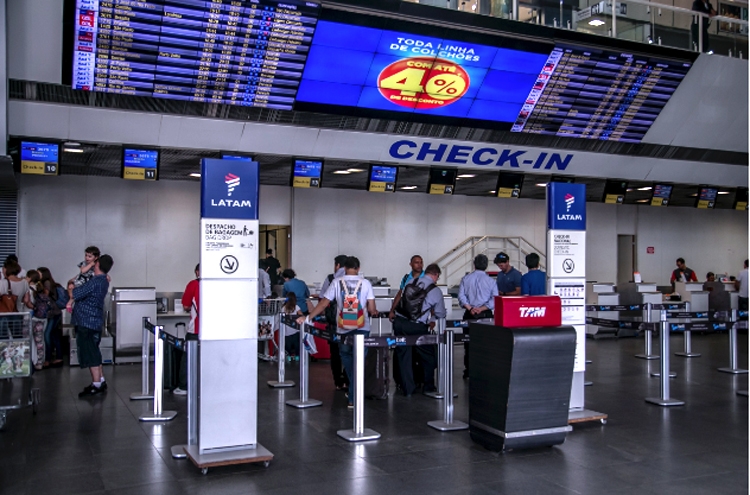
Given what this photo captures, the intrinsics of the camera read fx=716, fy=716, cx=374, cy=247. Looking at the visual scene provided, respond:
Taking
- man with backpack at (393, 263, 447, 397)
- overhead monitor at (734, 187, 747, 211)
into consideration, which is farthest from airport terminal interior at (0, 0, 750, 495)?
overhead monitor at (734, 187, 747, 211)

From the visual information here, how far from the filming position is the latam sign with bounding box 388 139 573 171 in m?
11.4

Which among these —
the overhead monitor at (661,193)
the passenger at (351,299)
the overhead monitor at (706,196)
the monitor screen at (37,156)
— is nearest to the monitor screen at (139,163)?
the monitor screen at (37,156)

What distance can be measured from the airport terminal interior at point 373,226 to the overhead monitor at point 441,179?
34 millimetres

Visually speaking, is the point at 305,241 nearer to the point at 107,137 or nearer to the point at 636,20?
the point at 107,137

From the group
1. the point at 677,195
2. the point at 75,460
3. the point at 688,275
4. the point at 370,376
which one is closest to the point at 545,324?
the point at 370,376

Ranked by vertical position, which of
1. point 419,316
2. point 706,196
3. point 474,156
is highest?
point 474,156

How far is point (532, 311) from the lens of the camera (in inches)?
221

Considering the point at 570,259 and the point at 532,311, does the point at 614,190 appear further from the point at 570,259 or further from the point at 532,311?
the point at 532,311

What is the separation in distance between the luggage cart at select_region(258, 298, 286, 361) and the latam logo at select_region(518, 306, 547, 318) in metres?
5.07

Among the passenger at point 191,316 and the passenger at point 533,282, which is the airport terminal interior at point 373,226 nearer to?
the passenger at point 191,316

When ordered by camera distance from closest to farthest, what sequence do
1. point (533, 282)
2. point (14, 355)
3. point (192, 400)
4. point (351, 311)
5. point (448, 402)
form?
point (192, 400) < point (14, 355) < point (448, 402) < point (351, 311) < point (533, 282)

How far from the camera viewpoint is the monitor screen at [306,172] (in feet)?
35.7

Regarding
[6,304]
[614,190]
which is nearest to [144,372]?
[6,304]

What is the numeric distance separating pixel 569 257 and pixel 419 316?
190 centimetres
